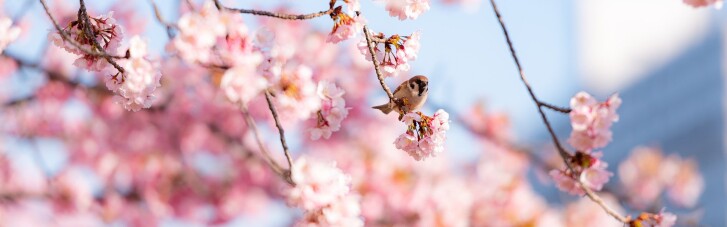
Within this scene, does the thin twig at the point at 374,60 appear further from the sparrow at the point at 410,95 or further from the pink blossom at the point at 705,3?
the pink blossom at the point at 705,3

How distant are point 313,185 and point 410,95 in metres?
0.36

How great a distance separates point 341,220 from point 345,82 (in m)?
5.35

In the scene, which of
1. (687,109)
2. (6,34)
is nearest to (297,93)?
(6,34)

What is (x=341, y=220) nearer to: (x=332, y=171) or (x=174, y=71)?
(x=332, y=171)

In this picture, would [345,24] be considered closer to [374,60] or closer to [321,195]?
[374,60]

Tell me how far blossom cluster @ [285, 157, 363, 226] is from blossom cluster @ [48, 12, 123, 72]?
0.59 m

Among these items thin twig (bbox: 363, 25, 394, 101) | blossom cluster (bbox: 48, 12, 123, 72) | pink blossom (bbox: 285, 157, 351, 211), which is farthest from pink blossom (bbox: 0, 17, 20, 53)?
thin twig (bbox: 363, 25, 394, 101)

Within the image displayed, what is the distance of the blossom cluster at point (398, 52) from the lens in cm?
233

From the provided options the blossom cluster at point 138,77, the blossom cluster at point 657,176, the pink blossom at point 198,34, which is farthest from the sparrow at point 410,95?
the blossom cluster at point 657,176

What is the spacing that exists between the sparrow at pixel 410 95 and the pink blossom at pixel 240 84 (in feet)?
1.33

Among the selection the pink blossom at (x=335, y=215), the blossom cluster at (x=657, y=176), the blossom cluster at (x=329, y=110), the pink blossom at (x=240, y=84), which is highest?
the blossom cluster at (x=657, y=176)

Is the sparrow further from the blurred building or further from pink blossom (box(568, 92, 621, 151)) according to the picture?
the blurred building

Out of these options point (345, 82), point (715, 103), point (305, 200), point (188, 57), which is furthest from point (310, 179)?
point (715, 103)

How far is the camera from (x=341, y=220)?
7.79 feet
